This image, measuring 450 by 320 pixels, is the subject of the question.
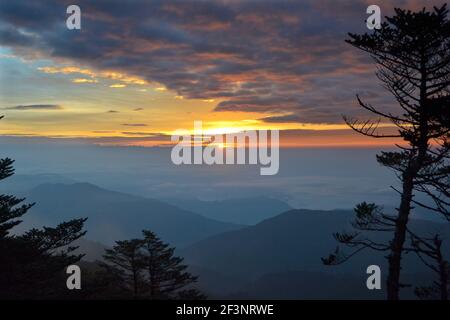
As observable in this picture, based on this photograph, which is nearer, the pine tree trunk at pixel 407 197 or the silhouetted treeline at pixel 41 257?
the pine tree trunk at pixel 407 197

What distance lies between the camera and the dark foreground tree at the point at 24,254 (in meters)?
28.0

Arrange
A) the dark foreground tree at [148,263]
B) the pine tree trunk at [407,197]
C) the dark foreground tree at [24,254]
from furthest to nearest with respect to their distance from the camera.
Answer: the dark foreground tree at [148,263]
the dark foreground tree at [24,254]
the pine tree trunk at [407,197]

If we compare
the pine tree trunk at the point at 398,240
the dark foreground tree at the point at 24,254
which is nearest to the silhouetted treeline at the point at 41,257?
the dark foreground tree at the point at 24,254

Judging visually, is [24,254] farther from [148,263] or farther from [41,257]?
[148,263]

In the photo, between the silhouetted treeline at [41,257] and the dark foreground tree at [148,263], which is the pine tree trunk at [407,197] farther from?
the dark foreground tree at [148,263]

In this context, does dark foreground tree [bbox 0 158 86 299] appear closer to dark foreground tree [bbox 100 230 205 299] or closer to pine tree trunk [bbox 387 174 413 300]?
dark foreground tree [bbox 100 230 205 299]

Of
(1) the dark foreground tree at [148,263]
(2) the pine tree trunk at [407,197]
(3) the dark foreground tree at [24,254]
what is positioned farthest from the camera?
(1) the dark foreground tree at [148,263]

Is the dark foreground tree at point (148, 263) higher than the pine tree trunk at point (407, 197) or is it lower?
lower

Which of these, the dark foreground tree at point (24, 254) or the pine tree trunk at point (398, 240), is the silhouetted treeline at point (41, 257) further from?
the pine tree trunk at point (398, 240)

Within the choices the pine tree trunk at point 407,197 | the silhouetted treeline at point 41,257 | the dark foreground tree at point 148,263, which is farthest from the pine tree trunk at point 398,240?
the dark foreground tree at point 148,263
